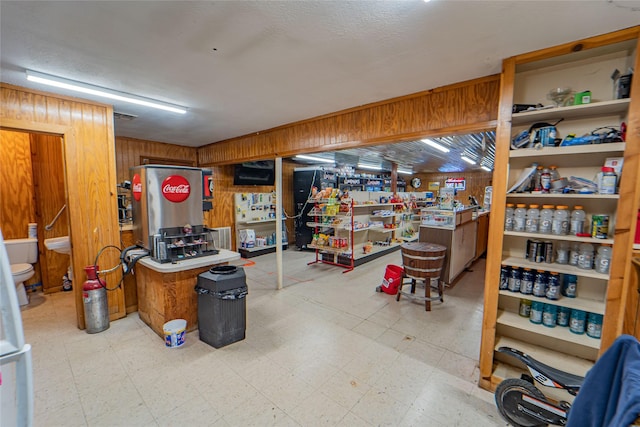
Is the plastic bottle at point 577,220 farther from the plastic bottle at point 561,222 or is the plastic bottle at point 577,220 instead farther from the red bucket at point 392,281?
the red bucket at point 392,281

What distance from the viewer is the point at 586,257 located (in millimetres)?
1959

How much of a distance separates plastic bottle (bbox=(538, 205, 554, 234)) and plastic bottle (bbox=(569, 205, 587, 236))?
0.45 ft

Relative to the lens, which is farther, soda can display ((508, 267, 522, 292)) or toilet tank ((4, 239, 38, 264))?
toilet tank ((4, 239, 38, 264))

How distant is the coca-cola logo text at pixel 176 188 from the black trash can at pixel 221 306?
38.9 inches

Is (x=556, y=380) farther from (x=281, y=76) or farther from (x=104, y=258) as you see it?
(x=104, y=258)

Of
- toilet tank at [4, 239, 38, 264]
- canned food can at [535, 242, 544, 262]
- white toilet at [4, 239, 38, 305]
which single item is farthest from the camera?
toilet tank at [4, 239, 38, 264]

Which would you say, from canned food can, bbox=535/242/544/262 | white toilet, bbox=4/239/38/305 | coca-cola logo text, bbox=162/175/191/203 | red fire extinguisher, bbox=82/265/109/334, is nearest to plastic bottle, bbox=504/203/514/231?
canned food can, bbox=535/242/544/262

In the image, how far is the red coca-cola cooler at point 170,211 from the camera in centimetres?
293

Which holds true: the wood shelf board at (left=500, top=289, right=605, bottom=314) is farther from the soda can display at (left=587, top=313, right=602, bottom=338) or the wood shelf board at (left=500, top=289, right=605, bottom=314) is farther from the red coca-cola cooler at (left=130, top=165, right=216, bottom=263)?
the red coca-cola cooler at (left=130, top=165, right=216, bottom=263)

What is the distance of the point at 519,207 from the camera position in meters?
2.19

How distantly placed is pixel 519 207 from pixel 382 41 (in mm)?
1762

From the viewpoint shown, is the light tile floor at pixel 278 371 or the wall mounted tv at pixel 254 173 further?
the wall mounted tv at pixel 254 173

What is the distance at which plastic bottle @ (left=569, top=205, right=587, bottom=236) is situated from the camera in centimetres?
198

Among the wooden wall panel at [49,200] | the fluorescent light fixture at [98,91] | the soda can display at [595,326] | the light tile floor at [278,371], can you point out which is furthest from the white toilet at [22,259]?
the soda can display at [595,326]
